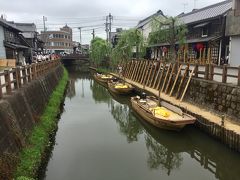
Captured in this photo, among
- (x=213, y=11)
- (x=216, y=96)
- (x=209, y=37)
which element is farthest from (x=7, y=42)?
(x=216, y=96)

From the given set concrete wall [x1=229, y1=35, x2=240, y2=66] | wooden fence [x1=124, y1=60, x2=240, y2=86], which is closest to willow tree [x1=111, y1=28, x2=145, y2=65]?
wooden fence [x1=124, y1=60, x2=240, y2=86]

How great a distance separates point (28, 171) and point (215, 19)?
24.3m

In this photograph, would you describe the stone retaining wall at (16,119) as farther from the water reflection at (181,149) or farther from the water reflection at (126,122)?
the water reflection at (126,122)

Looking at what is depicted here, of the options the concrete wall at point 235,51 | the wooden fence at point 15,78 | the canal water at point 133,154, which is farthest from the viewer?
the concrete wall at point 235,51

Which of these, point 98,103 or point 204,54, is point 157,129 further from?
point 204,54

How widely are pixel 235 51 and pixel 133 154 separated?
15.1 metres

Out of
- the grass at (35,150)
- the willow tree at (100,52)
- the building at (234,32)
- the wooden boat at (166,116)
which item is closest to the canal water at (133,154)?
the wooden boat at (166,116)

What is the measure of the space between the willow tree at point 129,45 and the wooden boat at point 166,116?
17.5 meters

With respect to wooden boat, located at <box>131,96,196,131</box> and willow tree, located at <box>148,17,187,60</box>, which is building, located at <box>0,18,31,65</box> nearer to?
willow tree, located at <box>148,17,187,60</box>

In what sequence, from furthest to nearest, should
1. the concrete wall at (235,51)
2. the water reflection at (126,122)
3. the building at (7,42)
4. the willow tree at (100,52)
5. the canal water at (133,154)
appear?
the willow tree at (100,52) < the building at (7,42) < the concrete wall at (235,51) < the water reflection at (126,122) < the canal water at (133,154)

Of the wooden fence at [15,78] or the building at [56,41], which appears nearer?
the wooden fence at [15,78]

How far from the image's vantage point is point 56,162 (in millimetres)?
10336

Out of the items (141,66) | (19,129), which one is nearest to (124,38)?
(141,66)

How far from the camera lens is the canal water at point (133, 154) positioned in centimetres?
955
